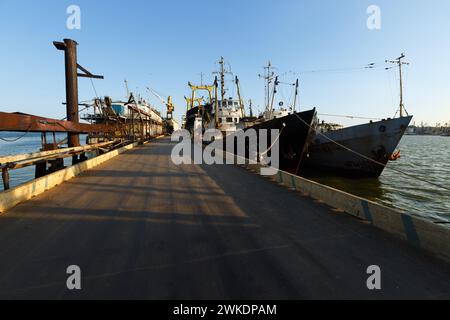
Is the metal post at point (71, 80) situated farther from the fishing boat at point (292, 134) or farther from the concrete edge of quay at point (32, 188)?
the fishing boat at point (292, 134)

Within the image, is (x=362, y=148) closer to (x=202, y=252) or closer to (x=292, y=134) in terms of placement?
(x=292, y=134)

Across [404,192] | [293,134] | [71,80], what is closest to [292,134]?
[293,134]

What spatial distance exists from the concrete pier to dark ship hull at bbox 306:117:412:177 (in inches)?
453

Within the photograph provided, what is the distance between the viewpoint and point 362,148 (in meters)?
16.6

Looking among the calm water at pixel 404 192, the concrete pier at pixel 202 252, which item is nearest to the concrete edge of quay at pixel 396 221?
the concrete pier at pixel 202 252

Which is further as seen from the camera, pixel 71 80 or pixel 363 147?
pixel 363 147

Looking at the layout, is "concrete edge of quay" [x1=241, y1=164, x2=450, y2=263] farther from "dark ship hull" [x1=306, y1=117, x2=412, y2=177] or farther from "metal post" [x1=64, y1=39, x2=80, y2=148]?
"metal post" [x1=64, y1=39, x2=80, y2=148]

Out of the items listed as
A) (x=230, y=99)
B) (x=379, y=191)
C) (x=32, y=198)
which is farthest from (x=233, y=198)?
(x=230, y=99)

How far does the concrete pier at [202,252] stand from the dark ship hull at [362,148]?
37.8 feet

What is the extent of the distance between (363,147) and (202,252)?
1671 centimetres

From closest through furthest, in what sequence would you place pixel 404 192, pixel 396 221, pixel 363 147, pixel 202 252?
pixel 202 252
pixel 396 221
pixel 404 192
pixel 363 147

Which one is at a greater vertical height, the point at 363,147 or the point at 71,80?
the point at 71,80

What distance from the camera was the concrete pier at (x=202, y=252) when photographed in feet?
8.69
